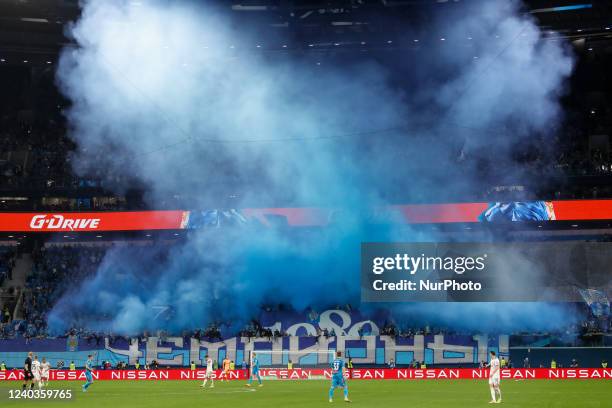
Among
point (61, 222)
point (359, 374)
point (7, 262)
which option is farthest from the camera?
point (7, 262)

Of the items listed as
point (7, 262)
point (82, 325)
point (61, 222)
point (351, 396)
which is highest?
point (61, 222)

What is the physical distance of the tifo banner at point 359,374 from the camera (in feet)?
158

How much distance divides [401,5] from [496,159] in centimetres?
1705

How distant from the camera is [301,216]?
52.0 meters

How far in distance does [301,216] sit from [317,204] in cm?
139

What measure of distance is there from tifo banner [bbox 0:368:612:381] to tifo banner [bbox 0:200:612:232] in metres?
9.34

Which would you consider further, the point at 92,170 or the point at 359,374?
the point at 92,170

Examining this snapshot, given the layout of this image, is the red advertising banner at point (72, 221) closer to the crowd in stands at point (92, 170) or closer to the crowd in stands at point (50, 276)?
the crowd in stands at point (92, 170)

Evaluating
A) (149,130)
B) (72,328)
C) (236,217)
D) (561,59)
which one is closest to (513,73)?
(561,59)

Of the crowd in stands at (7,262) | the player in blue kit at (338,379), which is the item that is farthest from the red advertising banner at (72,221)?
the player in blue kit at (338,379)

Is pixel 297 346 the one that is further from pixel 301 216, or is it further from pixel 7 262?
pixel 7 262

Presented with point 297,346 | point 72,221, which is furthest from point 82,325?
point 297,346

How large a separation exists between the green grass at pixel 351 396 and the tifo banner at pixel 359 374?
25.7 ft

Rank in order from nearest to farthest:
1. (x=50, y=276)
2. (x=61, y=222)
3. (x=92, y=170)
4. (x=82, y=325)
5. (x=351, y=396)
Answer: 1. (x=351, y=396)
2. (x=61, y=222)
3. (x=82, y=325)
4. (x=92, y=170)
5. (x=50, y=276)
